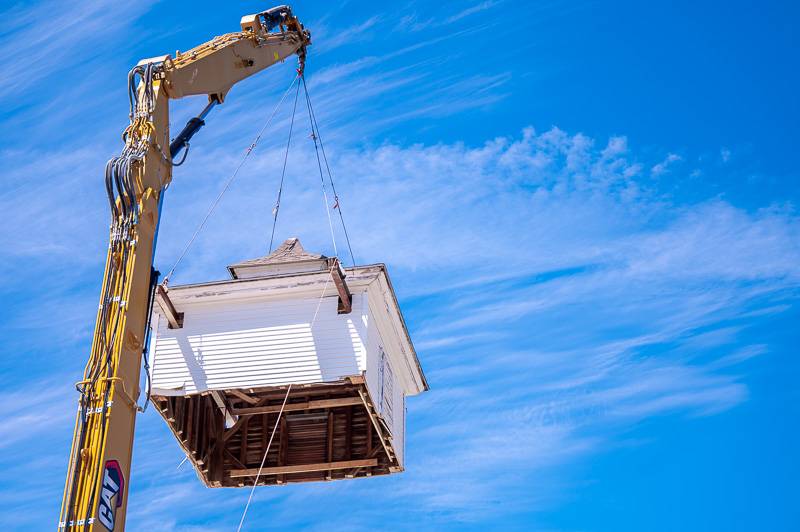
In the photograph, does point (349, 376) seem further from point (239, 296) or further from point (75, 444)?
point (75, 444)

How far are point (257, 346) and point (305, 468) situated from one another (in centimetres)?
408

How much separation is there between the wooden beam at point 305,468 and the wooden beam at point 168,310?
4314 mm

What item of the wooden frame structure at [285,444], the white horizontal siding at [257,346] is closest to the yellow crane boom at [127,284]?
the white horizontal siding at [257,346]

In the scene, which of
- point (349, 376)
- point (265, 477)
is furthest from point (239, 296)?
point (265, 477)

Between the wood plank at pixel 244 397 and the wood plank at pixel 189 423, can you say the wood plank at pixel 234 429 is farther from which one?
the wood plank at pixel 244 397

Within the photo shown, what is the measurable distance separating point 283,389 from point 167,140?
6436 millimetres

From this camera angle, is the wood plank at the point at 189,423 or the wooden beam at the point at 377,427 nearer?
the wooden beam at the point at 377,427

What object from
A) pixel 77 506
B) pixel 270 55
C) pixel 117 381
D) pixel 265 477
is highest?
pixel 270 55

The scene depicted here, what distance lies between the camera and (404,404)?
105ft

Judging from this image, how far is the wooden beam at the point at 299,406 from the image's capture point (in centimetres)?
2784

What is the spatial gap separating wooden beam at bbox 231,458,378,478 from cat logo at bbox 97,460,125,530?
10.1 m

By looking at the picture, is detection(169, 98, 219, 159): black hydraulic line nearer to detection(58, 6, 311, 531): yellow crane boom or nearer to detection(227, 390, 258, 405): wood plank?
detection(58, 6, 311, 531): yellow crane boom

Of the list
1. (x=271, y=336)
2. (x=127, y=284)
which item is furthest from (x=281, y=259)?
(x=127, y=284)

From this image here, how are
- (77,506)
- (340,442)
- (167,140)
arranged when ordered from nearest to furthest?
(77,506), (167,140), (340,442)
